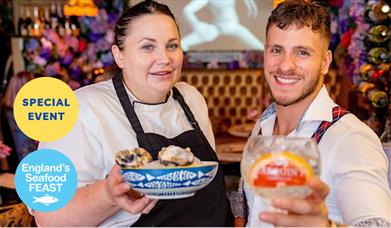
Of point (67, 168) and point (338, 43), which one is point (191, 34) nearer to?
point (338, 43)

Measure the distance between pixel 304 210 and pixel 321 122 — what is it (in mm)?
453

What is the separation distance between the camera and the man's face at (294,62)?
1213 mm

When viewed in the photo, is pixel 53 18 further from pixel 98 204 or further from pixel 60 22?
pixel 98 204

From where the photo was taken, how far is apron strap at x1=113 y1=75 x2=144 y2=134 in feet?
4.35

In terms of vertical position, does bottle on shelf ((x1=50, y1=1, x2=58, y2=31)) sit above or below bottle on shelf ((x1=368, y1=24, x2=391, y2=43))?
below

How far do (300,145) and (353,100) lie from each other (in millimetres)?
3364

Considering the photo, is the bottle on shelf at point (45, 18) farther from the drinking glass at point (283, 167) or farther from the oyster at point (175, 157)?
the drinking glass at point (283, 167)

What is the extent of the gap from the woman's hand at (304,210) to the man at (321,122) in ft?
0.30

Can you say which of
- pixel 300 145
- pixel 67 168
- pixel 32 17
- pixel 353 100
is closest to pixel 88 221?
pixel 67 168

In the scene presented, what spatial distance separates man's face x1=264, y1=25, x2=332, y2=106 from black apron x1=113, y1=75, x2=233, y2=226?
0.79 feet

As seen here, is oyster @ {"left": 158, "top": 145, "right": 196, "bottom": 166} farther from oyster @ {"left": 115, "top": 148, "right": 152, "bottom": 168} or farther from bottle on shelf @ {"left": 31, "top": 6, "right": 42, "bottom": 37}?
bottle on shelf @ {"left": 31, "top": 6, "right": 42, "bottom": 37}

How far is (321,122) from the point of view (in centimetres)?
127

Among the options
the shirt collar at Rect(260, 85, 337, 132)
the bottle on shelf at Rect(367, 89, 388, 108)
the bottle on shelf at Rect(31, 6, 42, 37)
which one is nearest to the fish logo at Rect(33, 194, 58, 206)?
the shirt collar at Rect(260, 85, 337, 132)

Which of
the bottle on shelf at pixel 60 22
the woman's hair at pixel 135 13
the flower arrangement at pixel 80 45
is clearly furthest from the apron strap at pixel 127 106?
the bottle on shelf at pixel 60 22
